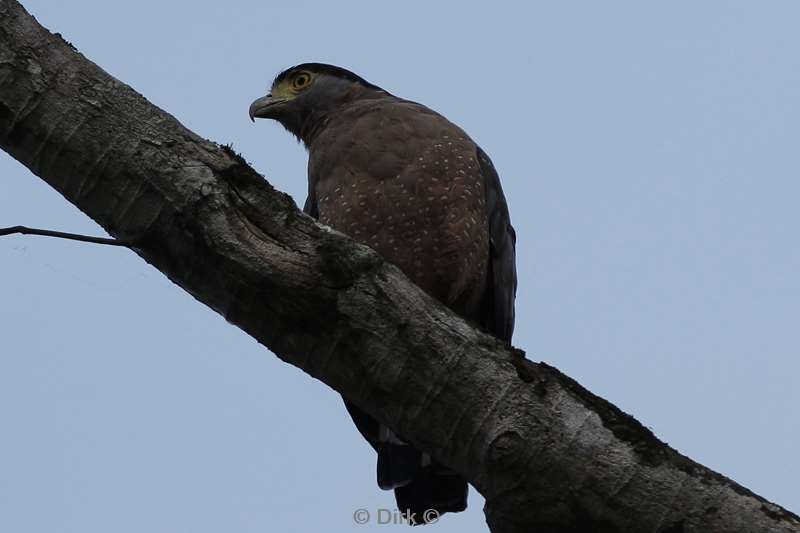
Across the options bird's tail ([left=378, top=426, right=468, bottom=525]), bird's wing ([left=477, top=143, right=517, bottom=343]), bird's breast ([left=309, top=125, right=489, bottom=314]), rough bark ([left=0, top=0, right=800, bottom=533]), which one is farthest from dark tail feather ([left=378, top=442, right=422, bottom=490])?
rough bark ([left=0, top=0, right=800, bottom=533])

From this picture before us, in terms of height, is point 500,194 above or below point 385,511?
above

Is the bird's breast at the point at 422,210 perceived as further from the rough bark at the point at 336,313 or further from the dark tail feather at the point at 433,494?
the rough bark at the point at 336,313

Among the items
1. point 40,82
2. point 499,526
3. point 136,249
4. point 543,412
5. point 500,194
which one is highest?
point 500,194

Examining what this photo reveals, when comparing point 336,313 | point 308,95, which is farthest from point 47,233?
point 308,95

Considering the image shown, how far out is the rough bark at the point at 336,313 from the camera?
3.59m

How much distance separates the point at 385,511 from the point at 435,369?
178 cm

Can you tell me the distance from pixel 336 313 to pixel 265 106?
417cm

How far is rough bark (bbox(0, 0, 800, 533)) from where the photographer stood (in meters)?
3.59

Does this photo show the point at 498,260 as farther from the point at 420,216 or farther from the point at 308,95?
the point at 308,95

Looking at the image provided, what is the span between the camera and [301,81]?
7.57 metres

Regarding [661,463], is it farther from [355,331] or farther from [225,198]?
[225,198]

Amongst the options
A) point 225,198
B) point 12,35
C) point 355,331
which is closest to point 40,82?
point 12,35

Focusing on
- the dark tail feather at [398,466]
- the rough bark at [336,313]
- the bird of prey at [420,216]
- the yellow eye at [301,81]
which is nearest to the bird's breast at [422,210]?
the bird of prey at [420,216]

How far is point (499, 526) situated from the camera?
379 centimetres
